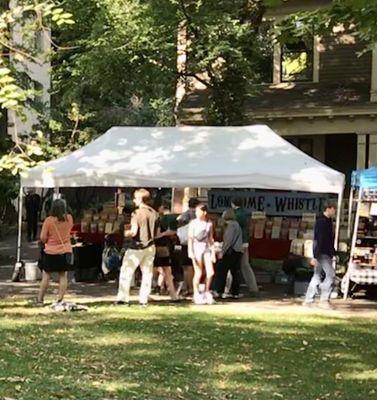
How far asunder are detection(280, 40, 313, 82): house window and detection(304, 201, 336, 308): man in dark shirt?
11.7m

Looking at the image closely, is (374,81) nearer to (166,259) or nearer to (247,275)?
(247,275)

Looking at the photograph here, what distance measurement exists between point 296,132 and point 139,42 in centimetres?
619

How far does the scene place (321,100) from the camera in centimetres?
2230

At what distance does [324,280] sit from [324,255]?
0.47 meters

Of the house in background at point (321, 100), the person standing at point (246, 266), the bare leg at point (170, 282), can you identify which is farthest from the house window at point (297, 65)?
the bare leg at point (170, 282)

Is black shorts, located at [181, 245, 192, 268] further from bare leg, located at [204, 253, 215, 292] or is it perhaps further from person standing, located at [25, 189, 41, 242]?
person standing, located at [25, 189, 41, 242]

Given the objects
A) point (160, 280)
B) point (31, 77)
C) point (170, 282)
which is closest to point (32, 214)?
point (31, 77)

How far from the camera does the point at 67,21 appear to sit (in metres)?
8.03

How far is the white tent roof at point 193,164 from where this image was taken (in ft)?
42.4

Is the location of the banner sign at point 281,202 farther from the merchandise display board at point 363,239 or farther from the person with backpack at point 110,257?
the person with backpack at point 110,257

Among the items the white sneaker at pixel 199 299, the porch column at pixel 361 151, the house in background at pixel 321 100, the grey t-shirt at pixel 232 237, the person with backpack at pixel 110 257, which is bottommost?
the white sneaker at pixel 199 299

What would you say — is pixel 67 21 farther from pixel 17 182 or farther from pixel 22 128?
pixel 22 128

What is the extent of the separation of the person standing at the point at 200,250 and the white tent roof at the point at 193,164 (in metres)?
0.94

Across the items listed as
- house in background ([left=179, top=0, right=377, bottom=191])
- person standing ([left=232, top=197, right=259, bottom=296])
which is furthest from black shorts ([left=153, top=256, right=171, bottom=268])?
house in background ([left=179, top=0, right=377, bottom=191])
